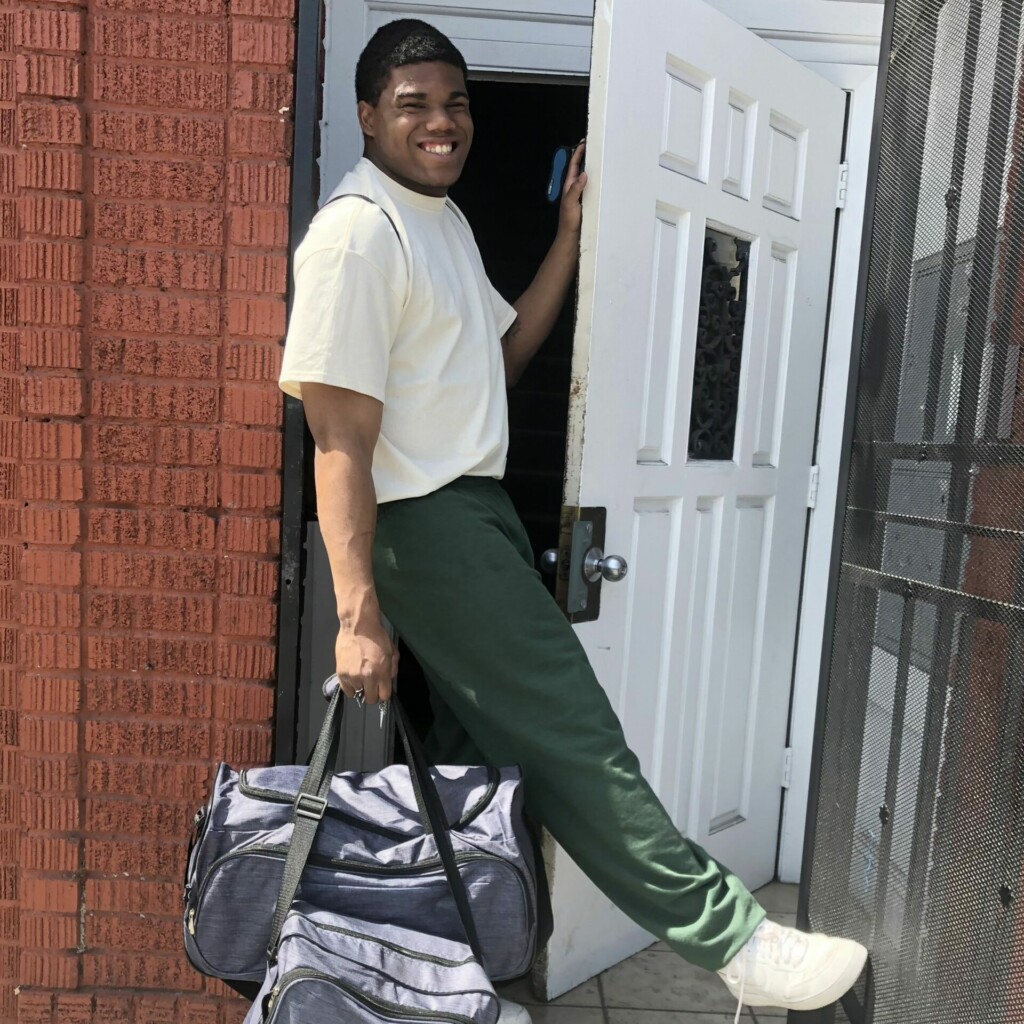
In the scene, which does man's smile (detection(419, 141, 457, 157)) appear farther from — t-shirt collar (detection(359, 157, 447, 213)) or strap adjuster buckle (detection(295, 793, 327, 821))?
strap adjuster buckle (detection(295, 793, 327, 821))

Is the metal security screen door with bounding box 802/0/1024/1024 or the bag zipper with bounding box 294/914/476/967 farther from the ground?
the metal security screen door with bounding box 802/0/1024/1024

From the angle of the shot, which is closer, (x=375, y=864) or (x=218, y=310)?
(x=375, y=864)

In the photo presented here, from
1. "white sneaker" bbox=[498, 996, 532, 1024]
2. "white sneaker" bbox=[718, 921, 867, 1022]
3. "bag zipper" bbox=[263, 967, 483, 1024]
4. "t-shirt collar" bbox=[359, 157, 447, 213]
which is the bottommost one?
"white sneaker" bbox=[498, 996, 532, 1024]

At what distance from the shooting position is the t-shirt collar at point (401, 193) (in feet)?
6.68

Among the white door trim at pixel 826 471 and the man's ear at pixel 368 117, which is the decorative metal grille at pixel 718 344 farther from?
the man's ear at pixel 368 117

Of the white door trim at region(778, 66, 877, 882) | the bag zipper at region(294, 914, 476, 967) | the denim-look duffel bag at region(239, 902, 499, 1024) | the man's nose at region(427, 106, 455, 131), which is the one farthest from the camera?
the white door trim at region(778, 66, 877, 882)

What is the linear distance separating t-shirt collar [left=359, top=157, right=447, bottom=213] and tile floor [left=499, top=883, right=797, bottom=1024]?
1792mm

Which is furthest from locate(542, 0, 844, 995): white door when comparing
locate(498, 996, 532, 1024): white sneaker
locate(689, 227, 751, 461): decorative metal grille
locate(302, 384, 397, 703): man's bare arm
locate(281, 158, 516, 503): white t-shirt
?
locate(302, 384, 397, 703): man's bare arm

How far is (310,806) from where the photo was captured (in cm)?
169

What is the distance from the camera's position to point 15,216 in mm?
2199

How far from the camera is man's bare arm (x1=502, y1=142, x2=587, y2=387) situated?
230cm

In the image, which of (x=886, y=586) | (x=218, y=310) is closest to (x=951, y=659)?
(x=886, y=586)

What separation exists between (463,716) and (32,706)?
3.34 feet

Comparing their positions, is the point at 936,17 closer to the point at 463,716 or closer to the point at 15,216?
the point at 463,716
